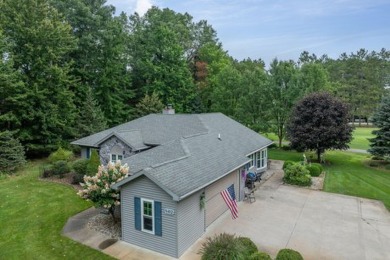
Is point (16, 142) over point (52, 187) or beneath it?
over

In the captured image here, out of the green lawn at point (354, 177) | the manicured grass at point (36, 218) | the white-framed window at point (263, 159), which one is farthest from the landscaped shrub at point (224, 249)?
the white-framed window at point (263, 159)

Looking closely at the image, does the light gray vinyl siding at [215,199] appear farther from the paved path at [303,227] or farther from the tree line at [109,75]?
the tree line at [109,75]

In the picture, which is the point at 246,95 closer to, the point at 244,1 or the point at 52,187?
the point at 244,1

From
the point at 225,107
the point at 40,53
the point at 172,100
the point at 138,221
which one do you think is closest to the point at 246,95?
the point at 225,107

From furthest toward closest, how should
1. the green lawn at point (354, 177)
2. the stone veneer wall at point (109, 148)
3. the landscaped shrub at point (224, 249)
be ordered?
the stone veneer wall at point (109, 148) → the green lawn at point (354, 177) → the landscaped shrub at point (224, 249)

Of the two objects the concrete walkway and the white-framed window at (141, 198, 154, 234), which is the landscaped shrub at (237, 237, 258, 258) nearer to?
the white-framed window at (141, 198, 154, 234)


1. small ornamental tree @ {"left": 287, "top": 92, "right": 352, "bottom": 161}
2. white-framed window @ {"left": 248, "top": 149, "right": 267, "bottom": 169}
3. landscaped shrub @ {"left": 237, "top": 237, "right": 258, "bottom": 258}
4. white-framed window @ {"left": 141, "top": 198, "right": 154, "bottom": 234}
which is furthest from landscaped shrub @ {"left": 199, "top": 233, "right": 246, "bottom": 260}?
small ornamental tree @ {"left": 287, "top": 92, "right": 352, "bottom": 161}
